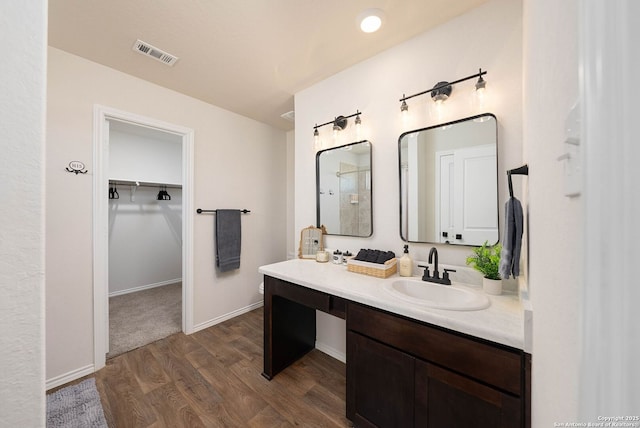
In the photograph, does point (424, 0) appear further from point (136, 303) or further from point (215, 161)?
point (136, 303)

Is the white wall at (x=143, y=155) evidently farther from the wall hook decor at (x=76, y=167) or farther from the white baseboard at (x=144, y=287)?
the white baseboard at (x=144, y=287)

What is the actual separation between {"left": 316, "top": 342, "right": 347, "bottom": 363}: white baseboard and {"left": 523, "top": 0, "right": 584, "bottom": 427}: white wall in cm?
158

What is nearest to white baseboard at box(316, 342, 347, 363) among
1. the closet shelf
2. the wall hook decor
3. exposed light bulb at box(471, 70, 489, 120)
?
exposed light bulb at box(471, 70, 489, 120)

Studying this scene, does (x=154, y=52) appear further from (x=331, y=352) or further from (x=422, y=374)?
(x=331, y=352)

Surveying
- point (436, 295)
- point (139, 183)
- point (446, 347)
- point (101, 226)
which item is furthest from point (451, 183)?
point (139, 183)

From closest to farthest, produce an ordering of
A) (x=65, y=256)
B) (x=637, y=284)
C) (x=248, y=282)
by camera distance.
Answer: (x=637, y=284) < (x=65, y=256) < (x=248, y=282)

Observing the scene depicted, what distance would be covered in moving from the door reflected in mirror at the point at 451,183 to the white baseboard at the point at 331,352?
1180mm

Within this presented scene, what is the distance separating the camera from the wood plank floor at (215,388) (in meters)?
1.42

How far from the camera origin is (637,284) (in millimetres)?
215

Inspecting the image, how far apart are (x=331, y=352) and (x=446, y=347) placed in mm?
1346

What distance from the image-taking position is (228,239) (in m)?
2.66

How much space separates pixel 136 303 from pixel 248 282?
5.30 ft

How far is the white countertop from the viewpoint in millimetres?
885

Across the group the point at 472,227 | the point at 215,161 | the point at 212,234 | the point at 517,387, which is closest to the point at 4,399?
the point at 517,387
